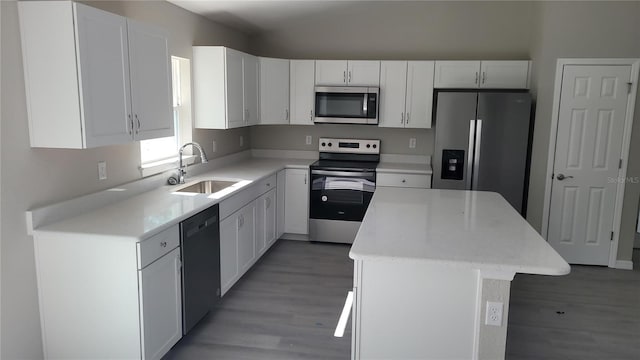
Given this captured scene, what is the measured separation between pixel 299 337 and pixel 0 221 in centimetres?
189

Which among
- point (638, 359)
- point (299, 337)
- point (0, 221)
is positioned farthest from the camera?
point (299, 337)

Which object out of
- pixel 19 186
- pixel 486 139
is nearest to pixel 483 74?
pixel 486 139

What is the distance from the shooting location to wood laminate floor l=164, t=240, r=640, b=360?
298 centimetres

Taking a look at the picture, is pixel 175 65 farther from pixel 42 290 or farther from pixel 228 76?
pixel 42 290

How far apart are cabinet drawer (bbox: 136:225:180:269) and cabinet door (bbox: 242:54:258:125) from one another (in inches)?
90.7

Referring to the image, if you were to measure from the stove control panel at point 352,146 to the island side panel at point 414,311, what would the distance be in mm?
3325

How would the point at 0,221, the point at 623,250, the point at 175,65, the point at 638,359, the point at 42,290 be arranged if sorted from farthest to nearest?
the point at 623,250
the point at 175,65
the point at 638,359
the point at 42,290
the point at 0,221

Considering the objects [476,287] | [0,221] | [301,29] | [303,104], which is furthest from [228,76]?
[476,287]

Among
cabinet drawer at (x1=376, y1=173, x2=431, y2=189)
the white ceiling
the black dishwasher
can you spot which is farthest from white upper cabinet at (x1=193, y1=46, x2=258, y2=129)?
cabinet drawer at (x1=376, y1=173, x2=431, y2=189)

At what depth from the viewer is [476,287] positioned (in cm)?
226

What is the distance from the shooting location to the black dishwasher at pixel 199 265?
287 centimetres

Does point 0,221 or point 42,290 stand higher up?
point 0,221

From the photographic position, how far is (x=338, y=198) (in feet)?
16.6

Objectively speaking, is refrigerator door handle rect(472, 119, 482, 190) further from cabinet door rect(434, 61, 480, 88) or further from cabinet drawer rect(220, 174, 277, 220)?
cabinet drawer rect(220, 174, 277, 220)
